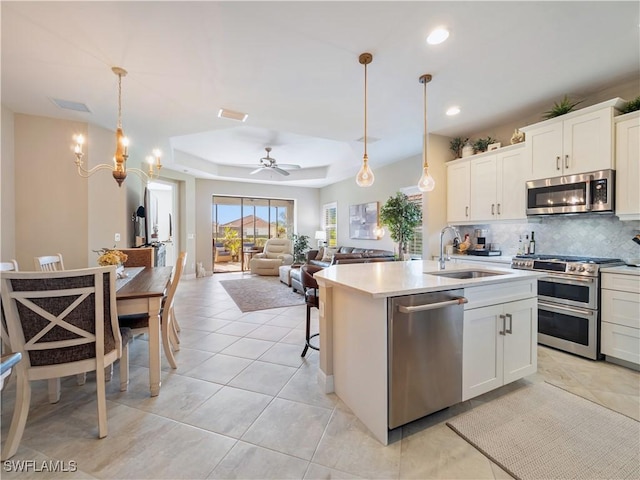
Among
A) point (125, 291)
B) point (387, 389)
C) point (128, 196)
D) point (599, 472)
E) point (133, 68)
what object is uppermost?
point (133, 68)

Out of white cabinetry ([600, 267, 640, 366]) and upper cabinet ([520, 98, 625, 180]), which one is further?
upper cabinet ([520, 98, 625, 180])

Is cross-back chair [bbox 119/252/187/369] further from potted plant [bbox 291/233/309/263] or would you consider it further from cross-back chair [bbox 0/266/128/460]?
potted plant [bbox 291/233/309/263]

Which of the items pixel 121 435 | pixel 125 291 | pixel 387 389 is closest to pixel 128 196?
pixel 125 291

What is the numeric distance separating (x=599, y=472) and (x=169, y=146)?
647 cm

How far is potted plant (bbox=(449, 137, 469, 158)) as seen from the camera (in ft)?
14.7

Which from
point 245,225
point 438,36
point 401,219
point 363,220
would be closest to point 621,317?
point 401,219

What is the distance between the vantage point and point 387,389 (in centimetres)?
163

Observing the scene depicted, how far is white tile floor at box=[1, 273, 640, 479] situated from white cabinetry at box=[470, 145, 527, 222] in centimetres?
182

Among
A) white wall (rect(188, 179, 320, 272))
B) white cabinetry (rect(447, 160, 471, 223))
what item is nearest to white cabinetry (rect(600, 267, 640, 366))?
white cabinetry (rect(447, 160, 471, 223))

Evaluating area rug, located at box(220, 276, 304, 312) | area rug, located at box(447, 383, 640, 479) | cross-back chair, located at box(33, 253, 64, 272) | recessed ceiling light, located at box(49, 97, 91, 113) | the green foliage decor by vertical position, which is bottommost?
area rug, located at box(447, 383, 640, 479)

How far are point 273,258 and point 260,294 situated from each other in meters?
2.60

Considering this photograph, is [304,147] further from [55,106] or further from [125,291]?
[125,291]

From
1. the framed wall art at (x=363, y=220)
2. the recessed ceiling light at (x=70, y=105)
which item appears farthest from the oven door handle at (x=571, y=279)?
the recessed ceiling light at (x=70, y=105)

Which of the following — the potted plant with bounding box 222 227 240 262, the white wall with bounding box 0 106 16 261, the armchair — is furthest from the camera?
the potted plant with bounding box 222 227 240 262
